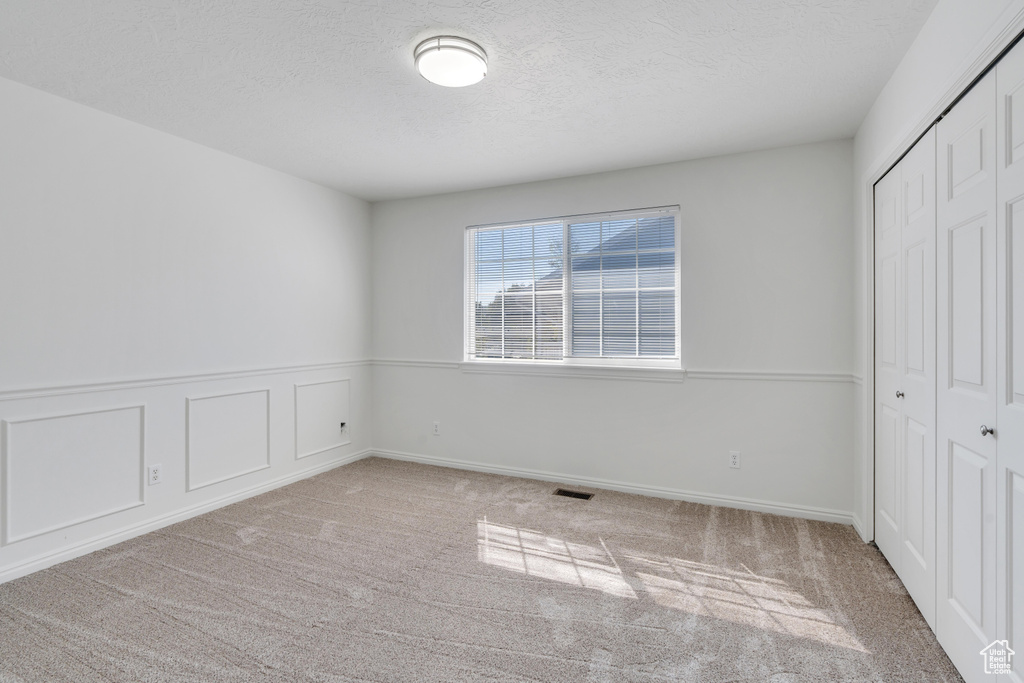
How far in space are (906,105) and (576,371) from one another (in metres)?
2.63

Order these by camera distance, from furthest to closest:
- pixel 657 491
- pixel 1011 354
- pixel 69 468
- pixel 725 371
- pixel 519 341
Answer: pixel 519 341
pixel 657 491
pixel 725 371
pixel 69 468
pixel 1011 354

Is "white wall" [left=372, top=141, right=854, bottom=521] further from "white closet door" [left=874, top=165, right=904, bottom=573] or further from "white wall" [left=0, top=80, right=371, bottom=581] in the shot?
"white wall" [left=0, top=80, right=371, bottom=581]

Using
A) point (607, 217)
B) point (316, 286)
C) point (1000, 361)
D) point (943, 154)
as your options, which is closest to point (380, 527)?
point (316, 286)

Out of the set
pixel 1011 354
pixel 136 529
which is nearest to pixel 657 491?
pixel 1011 354

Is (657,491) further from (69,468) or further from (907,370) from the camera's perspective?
(69,468)

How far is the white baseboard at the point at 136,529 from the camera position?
259cm

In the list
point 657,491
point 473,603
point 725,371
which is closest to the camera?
point 473,603

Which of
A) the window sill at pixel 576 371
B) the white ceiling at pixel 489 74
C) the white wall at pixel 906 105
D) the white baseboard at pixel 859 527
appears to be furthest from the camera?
the window sill at pixel 576 371

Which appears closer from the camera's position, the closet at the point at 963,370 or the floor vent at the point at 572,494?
the closet at the point at 963,370

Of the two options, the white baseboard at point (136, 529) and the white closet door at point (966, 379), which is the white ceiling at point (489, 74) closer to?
the white closet door at point (966, 379)

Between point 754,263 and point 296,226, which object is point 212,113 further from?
point 754,263

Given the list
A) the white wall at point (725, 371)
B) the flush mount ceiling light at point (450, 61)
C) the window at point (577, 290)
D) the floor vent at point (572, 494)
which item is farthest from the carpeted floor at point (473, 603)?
the flush mount ceiling light at point (450, 61)

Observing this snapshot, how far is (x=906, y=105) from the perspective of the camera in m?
2.30

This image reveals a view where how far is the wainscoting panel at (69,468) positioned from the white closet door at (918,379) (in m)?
4.30
